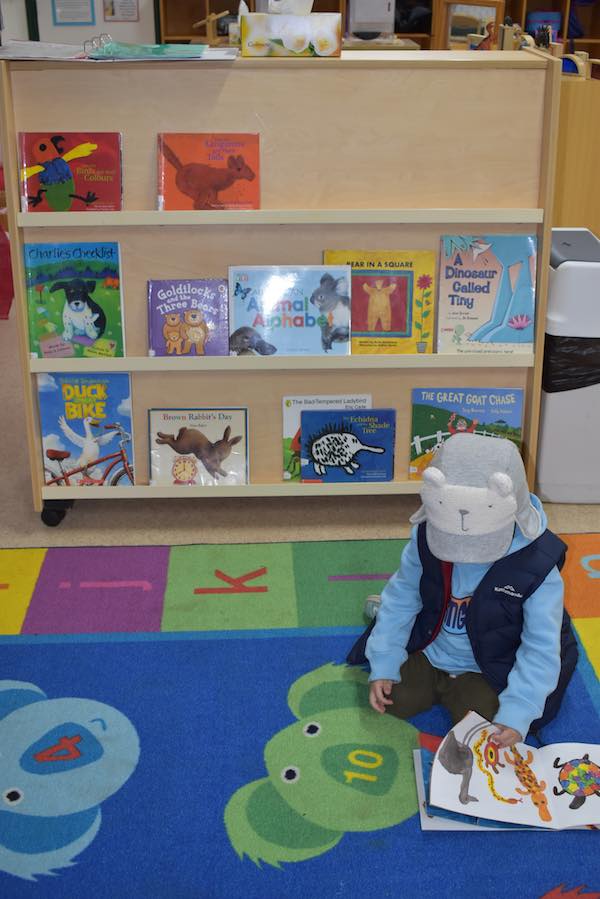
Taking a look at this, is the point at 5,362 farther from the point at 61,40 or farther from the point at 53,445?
the point at 61,40

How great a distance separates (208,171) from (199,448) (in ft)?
2.66

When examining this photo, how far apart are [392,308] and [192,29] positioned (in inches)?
207

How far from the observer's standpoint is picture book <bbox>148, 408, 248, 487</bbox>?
3.00m

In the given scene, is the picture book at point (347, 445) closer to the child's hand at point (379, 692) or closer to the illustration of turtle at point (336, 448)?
the illustration of turtle at point (336, 448)

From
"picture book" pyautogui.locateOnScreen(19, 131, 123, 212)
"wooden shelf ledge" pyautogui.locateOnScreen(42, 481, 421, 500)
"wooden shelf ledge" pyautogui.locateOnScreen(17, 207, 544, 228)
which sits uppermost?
"picture book" pyautogui.locateOnScreen(19, 131, 123, 212)

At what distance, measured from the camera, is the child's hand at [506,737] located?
200cm

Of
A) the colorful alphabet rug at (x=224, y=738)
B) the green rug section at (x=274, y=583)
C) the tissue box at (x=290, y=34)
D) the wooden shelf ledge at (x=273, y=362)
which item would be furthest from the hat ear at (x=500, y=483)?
the tissue box at (x=290, y=34)

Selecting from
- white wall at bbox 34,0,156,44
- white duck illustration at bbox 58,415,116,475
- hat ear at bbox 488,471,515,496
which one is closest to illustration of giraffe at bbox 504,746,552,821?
hat ear at bbox 488,471,515,496

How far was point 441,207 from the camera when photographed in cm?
281

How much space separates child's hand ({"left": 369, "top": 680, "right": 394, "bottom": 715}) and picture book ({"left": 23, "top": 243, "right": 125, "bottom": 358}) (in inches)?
50.3

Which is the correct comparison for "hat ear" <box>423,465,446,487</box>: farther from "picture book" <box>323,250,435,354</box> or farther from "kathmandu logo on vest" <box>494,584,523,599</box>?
"picture book" <box>323,250,435,354</box>

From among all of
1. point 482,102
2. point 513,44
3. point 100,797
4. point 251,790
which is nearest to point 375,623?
point 251,790

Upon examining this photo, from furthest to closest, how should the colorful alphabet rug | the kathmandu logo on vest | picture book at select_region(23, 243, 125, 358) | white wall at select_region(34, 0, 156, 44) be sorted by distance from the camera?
1. white wall at select_region(34, 0, 156, 44)
2. picture book at select_region(23, 243, 125, 358)
3. the kathmandu logo on vest
4. the colorful alphabet rug

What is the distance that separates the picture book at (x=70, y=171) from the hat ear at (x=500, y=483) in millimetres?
1423
